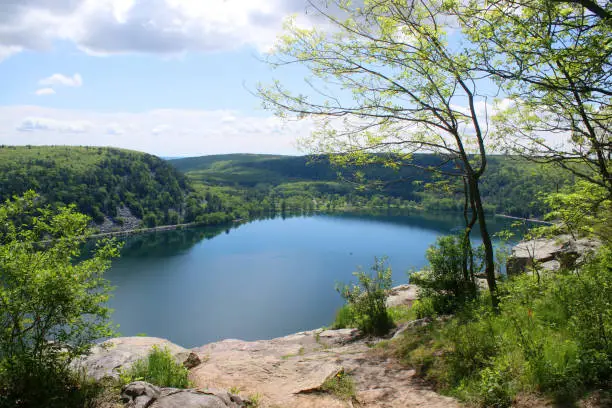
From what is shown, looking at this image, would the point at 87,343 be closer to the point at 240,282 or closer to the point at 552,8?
the point at 552,8

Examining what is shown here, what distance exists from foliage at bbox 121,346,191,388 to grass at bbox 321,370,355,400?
2.29 meters

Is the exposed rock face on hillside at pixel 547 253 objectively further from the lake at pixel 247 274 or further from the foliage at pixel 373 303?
the lake at pixel 247 274

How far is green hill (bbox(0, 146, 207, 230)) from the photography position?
14035 cm

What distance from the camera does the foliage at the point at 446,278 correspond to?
11.1 meters

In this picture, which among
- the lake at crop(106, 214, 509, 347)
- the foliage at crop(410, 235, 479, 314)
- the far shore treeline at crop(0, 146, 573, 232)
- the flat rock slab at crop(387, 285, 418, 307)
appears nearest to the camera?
the foliage at crop(410, 235, 479, 314)

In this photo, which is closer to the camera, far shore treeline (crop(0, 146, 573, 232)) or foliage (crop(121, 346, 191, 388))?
foliage (crop(121, 346, 191, 388))

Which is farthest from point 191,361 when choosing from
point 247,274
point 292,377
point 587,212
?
point 247,274

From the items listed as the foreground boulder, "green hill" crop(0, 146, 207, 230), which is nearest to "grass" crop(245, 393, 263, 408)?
the foreground boulder

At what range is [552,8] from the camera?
5332 millimetres

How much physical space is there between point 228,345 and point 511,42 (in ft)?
34.9

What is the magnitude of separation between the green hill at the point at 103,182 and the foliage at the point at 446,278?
142 metres

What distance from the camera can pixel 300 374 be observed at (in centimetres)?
765

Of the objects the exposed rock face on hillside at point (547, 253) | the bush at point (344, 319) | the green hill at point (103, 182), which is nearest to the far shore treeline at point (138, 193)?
the green hill at point (103, 182)

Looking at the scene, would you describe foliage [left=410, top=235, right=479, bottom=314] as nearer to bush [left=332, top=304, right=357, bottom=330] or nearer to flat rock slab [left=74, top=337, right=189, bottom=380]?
bush [left=332, top=304, right=357, bottom=330]
